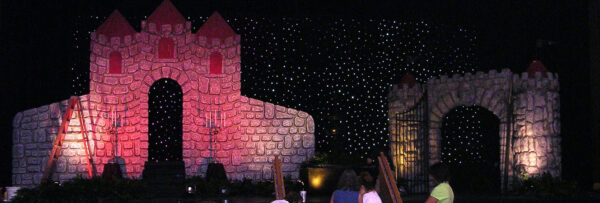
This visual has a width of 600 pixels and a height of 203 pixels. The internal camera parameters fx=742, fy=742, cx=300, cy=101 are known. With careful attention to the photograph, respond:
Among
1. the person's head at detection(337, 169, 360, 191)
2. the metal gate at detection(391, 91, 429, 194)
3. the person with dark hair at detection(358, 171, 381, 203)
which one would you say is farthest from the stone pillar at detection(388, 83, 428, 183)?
the person with dark hair at detection(358, 171, 381, 203)

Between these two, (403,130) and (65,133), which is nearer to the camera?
(65,133)

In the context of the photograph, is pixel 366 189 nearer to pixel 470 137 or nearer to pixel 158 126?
pixel 158 126

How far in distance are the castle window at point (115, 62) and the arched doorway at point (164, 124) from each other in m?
0.98

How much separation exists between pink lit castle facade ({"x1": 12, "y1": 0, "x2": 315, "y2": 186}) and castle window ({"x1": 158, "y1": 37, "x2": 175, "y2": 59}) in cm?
2

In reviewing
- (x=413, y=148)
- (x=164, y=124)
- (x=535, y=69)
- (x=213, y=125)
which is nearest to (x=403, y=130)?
(x=413, y=148)

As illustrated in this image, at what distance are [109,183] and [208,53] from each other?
3404mm

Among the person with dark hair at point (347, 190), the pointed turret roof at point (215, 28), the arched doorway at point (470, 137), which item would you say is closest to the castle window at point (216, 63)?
the pointed turret roof at point (215, 28)

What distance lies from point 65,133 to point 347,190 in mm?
7223

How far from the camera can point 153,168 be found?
12.3 meters

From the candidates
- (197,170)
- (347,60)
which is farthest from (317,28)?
(197,170)

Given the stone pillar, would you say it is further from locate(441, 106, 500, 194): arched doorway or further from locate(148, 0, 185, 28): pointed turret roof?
locate(148, 0, 185, 28): pointed turret roof

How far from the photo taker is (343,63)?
15.5 m

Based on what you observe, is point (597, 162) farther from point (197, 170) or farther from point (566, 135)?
point (197, 170)

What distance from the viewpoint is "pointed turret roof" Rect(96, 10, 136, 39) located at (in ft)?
43.1
